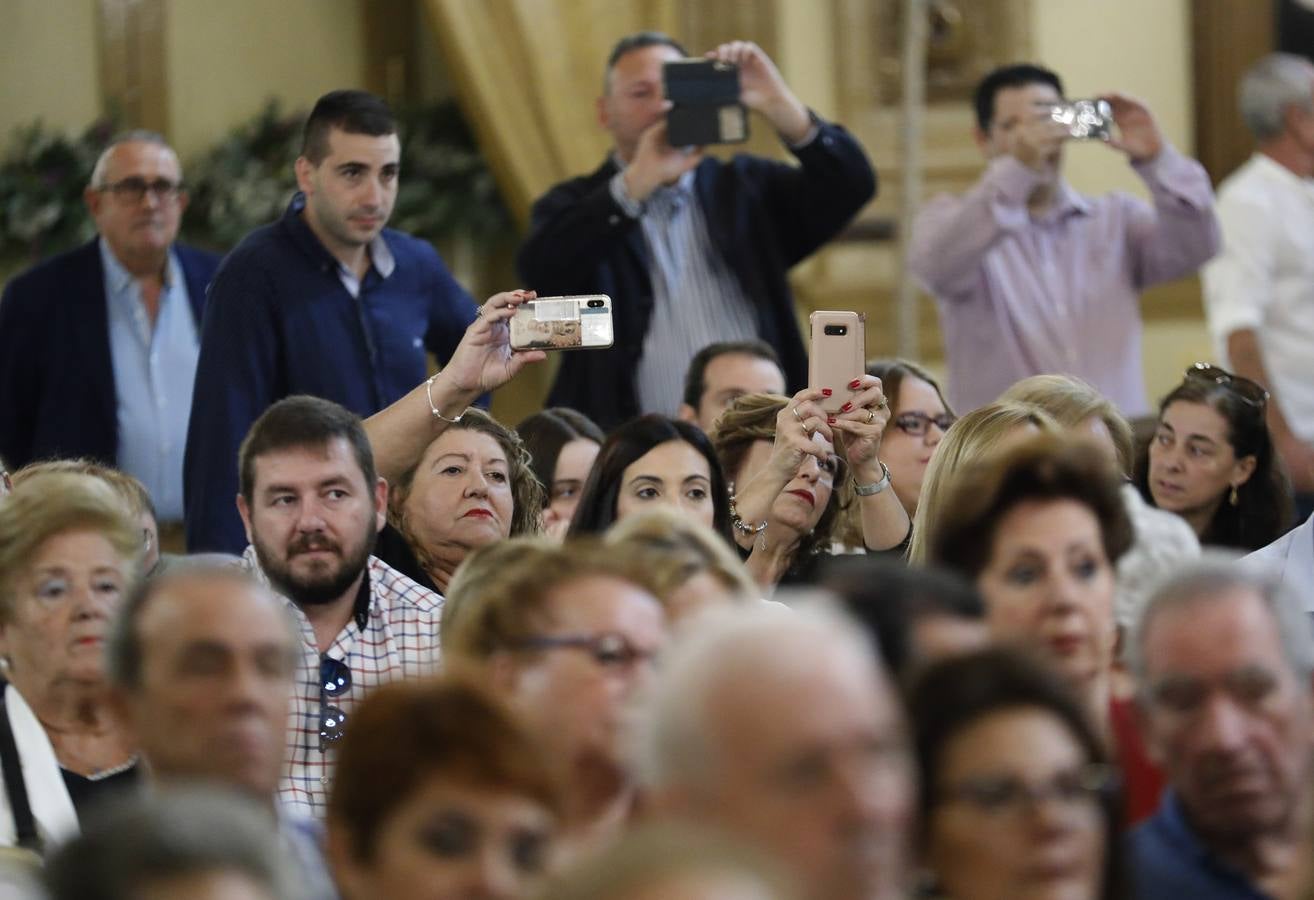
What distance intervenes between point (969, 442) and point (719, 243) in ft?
6.05

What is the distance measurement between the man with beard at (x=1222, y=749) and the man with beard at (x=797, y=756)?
1.85 feet

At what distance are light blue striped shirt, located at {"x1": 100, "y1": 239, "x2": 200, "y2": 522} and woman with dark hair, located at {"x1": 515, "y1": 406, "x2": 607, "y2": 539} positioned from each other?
4.07ft

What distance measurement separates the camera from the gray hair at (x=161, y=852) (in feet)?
6.38

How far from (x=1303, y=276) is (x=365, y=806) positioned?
432 cm

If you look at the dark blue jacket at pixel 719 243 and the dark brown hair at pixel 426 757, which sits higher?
the dark blue jacket at pixel 719 243

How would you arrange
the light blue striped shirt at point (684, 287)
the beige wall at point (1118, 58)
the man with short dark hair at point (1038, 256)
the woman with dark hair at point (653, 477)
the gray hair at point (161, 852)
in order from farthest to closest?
the beige wall at point (1118, 58)
the man with short dark hair at point (1038, 256)
the light blue striped shirt at point (684, 287)
the woman with dark hair at point (653, 477)
the gray hair at point (161, 852)

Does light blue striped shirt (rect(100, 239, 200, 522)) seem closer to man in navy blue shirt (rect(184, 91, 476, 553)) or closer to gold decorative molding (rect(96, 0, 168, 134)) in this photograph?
man in navy blue shirt (rect(184, 91, 476, 553))

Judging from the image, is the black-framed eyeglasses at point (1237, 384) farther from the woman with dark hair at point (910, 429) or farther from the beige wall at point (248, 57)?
the beige wall at point (248, 57)

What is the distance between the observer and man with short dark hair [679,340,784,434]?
516cm

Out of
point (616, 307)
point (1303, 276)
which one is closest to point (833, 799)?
point (616, 307)

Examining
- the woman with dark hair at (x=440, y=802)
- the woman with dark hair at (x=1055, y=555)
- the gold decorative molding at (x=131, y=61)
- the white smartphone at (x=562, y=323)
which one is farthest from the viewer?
the gold decorative molding at (x=131, y=61)

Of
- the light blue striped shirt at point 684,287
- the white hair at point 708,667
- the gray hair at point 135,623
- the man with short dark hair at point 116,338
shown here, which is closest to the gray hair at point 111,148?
the man with short dark hair at point 116,338

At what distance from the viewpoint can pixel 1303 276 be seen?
6152mm

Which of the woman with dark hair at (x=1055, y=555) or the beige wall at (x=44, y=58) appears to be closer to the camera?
the woman with dark hair at (x=1055, y=555)
